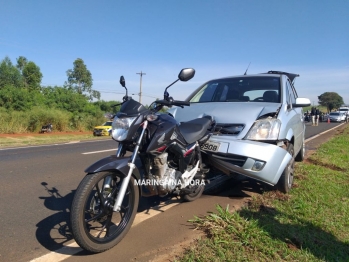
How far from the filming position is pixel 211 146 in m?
3.87

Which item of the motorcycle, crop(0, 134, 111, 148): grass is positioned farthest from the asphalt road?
crop(0, 134, 111, 148): grass

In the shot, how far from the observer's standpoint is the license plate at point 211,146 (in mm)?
3832

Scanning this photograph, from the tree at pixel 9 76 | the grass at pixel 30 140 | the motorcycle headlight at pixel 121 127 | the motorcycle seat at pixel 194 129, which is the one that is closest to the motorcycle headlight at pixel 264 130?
the motorcycle seat at pixel 194 129

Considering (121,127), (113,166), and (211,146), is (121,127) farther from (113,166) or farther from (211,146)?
(211,146)

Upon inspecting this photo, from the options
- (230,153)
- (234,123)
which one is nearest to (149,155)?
(230,153)

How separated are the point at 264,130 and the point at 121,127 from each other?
194cm

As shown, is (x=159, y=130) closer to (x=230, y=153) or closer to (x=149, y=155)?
Result: (x=149, y=155)

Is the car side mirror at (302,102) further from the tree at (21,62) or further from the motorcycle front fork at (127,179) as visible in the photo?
the tree at (21,62)

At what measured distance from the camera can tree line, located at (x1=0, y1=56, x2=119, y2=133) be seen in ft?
83.6

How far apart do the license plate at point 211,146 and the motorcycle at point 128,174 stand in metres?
0.50

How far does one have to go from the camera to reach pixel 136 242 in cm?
296

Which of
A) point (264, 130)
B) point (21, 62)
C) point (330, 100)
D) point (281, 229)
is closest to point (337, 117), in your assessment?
point (264, 130)

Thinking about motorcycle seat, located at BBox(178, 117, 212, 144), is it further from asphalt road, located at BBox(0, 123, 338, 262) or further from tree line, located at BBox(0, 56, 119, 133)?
tree line, located at BBox(0, 56, 119, 133)

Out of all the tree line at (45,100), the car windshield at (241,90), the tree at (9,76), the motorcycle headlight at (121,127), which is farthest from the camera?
the tree at (9,76)
